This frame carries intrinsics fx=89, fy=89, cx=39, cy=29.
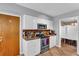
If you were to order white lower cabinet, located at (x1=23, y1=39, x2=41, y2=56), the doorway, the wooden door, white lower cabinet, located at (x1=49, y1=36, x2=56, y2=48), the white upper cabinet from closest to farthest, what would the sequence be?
1. the wooden door
2. white lower cabinet, located at (x1=23, y1=39, x2=41, y2=56)
3. the white upper cabinet
4. the doorway
5. white lower cabinet, located at (x1=49, y1=36, x2=56, y2=48)

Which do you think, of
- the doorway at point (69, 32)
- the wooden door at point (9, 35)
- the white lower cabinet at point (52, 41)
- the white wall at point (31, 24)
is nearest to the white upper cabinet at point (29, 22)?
the white wall at point (31, 24)

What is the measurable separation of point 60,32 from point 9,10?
2.15 meters

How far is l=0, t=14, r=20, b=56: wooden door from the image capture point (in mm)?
2482

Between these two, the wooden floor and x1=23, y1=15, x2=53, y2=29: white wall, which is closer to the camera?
x1=23, y1=15, x2=53, y2=29: white wall

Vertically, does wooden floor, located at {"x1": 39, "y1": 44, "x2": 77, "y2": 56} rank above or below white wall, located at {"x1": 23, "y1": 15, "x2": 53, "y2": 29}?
below

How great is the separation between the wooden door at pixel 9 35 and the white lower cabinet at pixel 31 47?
27cm

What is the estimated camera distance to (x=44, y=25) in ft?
11.8

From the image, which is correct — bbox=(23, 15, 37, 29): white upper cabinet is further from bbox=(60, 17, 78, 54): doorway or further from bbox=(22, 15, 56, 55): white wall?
bbox=(60, 17, 78, 54): doorway

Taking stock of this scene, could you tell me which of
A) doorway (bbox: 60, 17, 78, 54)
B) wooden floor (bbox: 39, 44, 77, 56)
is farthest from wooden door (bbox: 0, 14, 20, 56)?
doorway (bbox: 60, 17, 78, 54)

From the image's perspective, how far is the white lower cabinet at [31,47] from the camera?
2.85 meters

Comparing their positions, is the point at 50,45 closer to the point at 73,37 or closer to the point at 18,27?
the point at 73,37

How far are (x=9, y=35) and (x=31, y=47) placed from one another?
81 centimetres

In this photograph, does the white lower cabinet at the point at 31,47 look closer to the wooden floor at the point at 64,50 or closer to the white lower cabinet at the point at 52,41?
the wooden floor at the point at 64,50

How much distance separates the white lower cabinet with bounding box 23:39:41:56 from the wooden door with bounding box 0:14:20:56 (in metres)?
0.27
